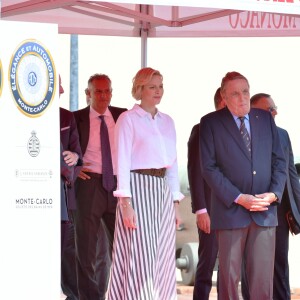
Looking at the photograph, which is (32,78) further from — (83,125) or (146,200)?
(83,125)

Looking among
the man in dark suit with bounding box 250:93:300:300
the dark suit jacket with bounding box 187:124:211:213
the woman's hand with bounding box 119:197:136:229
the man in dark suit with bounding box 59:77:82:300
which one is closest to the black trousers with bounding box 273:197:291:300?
the man in dark suit with bounding box 250:93:300:300

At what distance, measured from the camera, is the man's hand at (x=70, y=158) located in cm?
869

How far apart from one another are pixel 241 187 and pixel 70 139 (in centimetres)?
162

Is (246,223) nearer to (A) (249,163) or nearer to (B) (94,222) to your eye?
(A) (249,163)

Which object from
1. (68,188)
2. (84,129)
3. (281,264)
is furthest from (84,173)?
(281,264)

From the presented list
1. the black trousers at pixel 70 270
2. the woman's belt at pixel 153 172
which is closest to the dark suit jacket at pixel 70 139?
the woman's belt at pixel 153 172

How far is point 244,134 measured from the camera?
27.2 feet

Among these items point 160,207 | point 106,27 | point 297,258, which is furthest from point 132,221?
point 297,258

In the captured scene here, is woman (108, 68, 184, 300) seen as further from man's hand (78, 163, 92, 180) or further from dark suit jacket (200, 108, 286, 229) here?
man's hand (78, 163, 92, 180)

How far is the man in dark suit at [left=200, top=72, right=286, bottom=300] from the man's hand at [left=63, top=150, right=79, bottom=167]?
1.07 m

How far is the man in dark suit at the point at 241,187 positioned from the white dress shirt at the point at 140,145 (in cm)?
28

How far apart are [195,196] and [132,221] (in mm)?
1333

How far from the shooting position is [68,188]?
29.7ft

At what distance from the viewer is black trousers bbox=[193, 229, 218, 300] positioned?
9.90m
